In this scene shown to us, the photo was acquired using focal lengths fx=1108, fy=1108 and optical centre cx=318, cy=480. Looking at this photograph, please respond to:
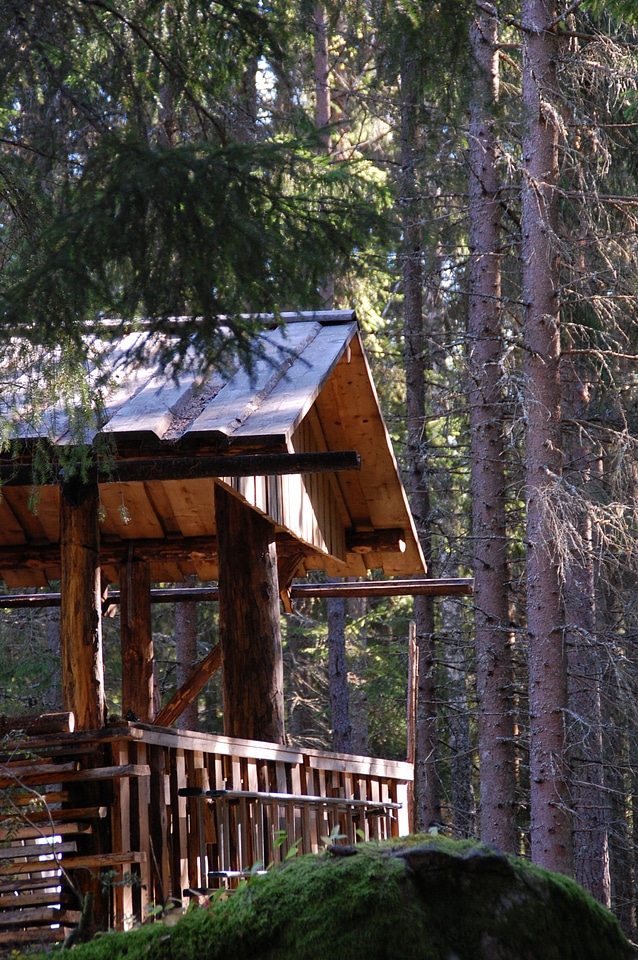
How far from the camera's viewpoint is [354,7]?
570 cm

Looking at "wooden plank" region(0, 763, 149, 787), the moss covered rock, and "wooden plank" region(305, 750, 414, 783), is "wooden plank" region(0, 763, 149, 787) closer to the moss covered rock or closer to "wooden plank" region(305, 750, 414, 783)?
the moss covered rock

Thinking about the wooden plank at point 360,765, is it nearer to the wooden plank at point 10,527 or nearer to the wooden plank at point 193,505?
the wooden plank at point 193,505

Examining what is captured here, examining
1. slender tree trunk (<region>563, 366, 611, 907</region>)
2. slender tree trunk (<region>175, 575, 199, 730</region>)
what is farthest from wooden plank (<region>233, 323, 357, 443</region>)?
slender tree trunk (<region>175, 575, 199, 730</region>)

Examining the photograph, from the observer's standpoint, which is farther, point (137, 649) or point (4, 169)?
point (137, 649)

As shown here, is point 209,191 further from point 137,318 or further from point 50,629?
point 50,629

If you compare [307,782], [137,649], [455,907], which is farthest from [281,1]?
[137,649]

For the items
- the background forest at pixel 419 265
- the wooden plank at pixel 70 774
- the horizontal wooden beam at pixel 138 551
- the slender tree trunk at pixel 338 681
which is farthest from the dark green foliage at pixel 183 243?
the slender tree trunk at pixel 338 681

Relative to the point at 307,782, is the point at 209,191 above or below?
above

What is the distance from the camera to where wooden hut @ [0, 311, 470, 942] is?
577 cm

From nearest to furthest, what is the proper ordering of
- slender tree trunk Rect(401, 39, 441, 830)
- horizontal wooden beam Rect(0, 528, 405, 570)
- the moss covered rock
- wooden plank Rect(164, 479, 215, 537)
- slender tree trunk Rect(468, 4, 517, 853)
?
the moss covered rock, wooden plank Rect(164, 479, 215, 537), horizontal wooden beam Rect(0, 528, 405, 570), slender tree trunk Rect(468, 4, 517, 853), slender tree trunk Rect(401, 39, 441, 830)

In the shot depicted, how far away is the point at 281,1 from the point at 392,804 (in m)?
6.95

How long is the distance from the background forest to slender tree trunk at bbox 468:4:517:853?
0.04 meters

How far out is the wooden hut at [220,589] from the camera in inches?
227

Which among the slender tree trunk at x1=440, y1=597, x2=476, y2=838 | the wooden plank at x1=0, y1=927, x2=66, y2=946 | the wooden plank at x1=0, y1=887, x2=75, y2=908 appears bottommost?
the slender tree trunk at x1=440, y1=597, x2=476, y2=838
